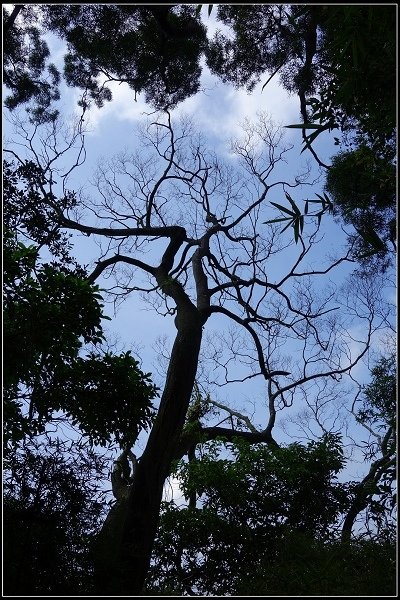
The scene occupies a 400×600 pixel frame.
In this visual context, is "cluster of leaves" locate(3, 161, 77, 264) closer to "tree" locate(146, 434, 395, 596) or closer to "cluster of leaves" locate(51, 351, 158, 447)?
"cluster of leaves" locate(51, 351, 158, 447)

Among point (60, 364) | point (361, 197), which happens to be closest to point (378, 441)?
point (361, 197)

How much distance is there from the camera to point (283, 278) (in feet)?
23.7

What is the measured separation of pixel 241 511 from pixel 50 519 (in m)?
3.02

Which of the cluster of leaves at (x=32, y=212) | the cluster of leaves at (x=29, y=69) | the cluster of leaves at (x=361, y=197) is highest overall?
the cluster of leaves at (x=29, y=69)

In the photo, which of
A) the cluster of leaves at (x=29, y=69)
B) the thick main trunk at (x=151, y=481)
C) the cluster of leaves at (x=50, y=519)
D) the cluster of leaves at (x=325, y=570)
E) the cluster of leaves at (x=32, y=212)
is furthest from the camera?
the cluster of leaves at (x=29, y=69)

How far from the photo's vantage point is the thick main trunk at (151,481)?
11.6 ft

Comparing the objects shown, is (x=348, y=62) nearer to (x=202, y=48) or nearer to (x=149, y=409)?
(x=149, y=409)

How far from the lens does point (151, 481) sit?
13.7 ft

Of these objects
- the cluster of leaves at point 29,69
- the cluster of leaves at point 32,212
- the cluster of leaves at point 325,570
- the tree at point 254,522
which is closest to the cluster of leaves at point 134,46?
the cluster of leaves at point 29,69

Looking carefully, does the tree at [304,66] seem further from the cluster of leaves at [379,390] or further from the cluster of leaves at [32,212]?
the cluster of leaves at [32,212]

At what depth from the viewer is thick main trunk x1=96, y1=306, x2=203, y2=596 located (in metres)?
3.53

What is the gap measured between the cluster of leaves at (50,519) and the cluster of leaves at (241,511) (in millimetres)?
2124

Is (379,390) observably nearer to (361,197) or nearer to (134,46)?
(361,197)

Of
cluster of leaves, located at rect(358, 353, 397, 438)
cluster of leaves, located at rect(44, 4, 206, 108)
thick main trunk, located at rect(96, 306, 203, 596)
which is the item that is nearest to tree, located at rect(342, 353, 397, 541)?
cluster of leaves, located at rect(358, 353, 397, 438)
